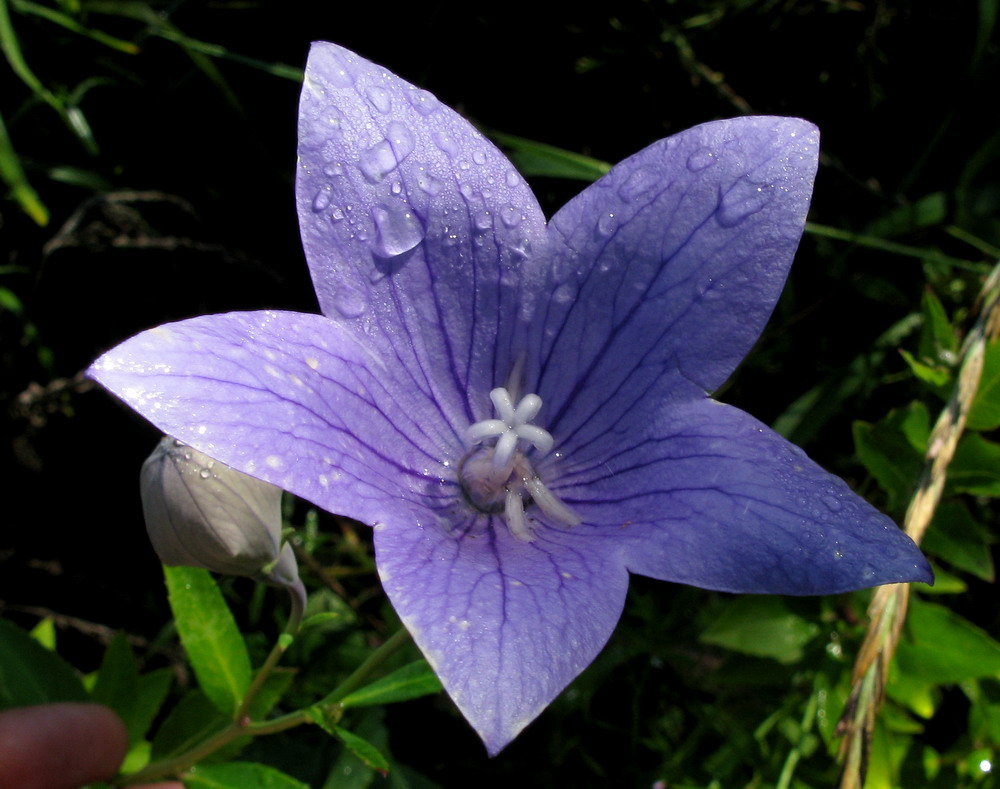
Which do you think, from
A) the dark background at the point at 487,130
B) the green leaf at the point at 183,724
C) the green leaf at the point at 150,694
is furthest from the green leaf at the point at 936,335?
the green leaf at the point at 150,694

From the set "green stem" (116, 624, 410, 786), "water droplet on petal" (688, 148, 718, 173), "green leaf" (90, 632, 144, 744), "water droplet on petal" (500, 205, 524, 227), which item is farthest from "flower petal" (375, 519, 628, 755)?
"green leaf" (90, 632, 144, 744)

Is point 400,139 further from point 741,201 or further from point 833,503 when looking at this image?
point 833,503

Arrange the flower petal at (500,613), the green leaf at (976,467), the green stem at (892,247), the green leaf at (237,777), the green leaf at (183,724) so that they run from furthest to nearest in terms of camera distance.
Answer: the green stem at (892,247), the green leaf at (183,724), the green leaf at (976,467), the green leaf at (237,777), the flower petal at (500,613)

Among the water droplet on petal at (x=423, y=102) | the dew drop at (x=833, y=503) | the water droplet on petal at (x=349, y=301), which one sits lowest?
the dew drop at (x=833, y=503)

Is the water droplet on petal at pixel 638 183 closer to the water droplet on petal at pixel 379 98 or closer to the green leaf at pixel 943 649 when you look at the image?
the water droplet on petal at pixel 379 98

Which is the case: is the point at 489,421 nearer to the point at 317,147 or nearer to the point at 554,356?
the point at 554,356
